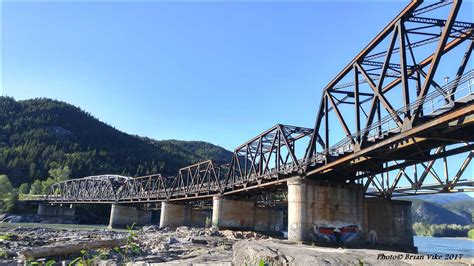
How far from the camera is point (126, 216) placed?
12525cm

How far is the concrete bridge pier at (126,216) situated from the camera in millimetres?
121500

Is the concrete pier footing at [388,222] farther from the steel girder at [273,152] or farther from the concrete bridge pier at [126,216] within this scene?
the concrete bridge pier at [126,216]

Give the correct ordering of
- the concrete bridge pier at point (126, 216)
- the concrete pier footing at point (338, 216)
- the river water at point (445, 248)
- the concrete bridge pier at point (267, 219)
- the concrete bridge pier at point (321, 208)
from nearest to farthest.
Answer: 1. the concrete bridge pier at point (321, 208)
2. the concrete pier footing at point (338, 216)
3. the river water at point (445, 248)
4. the concrete bridge pier at point (267, 219)
5. the concrete bridge pier at point (126, 216)

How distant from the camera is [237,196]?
6556cm

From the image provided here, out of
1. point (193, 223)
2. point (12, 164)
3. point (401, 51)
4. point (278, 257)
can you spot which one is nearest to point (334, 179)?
point (401, 51)

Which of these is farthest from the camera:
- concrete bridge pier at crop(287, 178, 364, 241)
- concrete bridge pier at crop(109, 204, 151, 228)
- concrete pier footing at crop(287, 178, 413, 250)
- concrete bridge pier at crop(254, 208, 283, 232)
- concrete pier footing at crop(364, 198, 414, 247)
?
concrete bridge pier at crop(109, 204, 151, 228)

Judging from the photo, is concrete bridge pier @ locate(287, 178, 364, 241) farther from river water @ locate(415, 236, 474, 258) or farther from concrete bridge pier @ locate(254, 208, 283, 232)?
concrete bridge pier @ locate(254, 208, 283, 232)

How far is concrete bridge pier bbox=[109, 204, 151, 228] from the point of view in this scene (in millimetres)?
121500

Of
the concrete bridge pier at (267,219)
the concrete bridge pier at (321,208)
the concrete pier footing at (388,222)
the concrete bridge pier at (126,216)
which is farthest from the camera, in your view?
the concrete bridge pier at (126,216)

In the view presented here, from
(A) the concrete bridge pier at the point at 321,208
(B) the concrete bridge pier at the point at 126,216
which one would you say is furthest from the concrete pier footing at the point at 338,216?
(B) the concrete bridge pier at the point at 126,216

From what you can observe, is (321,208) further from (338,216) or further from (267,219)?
(267,219)

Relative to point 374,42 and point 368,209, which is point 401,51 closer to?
point 374,42

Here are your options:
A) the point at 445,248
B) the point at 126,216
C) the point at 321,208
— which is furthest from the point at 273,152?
the point at 126,216

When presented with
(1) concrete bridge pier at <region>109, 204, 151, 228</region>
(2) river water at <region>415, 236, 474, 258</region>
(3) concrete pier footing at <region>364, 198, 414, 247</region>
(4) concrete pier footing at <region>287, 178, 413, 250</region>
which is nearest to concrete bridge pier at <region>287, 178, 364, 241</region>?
(4) concrete pier footing at <region>287, 178, 413, 250</region>
